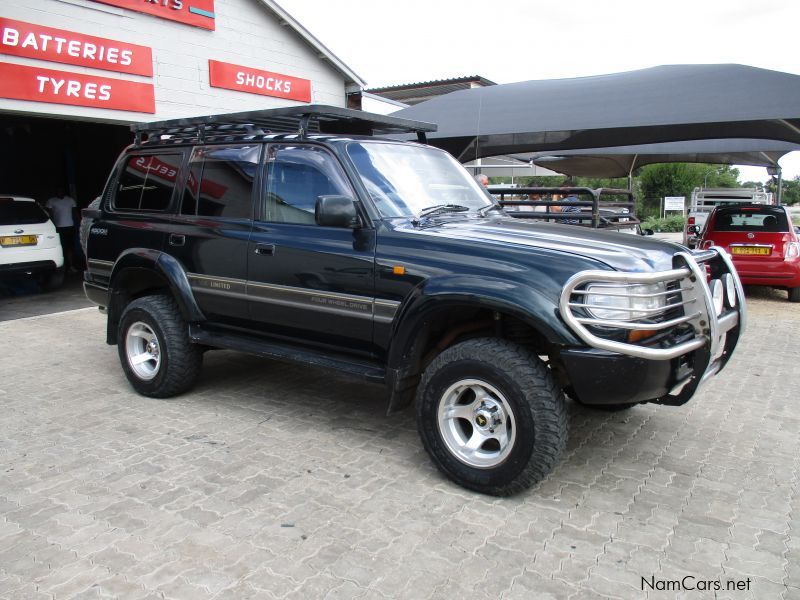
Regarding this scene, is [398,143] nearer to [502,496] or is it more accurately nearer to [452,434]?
[452,434]

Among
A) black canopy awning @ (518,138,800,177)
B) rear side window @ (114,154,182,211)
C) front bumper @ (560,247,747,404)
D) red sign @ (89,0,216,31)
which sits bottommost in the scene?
front bumper @ (560,247,747,404)

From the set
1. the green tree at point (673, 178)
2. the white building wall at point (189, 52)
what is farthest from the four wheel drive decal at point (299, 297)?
the green tree at point (673, 178)

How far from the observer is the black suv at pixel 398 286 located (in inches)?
122

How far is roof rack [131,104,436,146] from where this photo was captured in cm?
419

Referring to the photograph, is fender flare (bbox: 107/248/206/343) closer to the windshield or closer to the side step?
the side step

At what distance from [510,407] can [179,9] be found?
951 centimetres

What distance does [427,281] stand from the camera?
3.43 m

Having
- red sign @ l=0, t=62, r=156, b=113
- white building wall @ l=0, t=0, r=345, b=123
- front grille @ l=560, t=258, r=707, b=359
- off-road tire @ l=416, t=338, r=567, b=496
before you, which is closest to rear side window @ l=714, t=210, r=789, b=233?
front grille @ l=560, t=258, r=707, b=359

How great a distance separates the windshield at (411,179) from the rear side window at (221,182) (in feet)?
2.82

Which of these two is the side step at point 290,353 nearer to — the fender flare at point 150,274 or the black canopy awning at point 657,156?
the fender flare at point 150,274

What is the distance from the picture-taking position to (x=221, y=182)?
4.56m

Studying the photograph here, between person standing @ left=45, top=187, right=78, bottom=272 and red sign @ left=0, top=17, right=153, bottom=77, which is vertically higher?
red sign @ left=0, top=17, right=153, bottom=77

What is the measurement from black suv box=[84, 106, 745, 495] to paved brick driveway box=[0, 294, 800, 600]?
37 cm

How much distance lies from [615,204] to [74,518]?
678 cm
